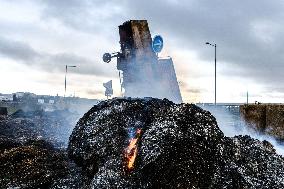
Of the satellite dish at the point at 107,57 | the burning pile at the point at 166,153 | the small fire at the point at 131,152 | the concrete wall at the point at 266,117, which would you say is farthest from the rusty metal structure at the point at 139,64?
the small fire at the point at 131,152

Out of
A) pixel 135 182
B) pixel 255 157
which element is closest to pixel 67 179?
pixel 135 182

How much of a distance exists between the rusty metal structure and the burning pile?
31.6 feet

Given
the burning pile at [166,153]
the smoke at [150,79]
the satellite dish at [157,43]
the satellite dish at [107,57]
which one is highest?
the satellite dish at [157,43]

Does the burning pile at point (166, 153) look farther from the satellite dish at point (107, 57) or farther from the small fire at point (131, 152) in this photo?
the satellite dish at point (107, 57)

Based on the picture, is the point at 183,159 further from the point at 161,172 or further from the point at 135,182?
the point at 135,182

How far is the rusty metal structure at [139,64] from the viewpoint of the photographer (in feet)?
54.4

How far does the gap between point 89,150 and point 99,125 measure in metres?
0.48

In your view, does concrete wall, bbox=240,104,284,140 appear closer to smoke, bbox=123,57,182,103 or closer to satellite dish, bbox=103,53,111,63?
smoke, bbox=123,57,182,103

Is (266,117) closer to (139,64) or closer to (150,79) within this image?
(150,79)

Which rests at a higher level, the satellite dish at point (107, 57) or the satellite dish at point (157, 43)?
the satellite dish at point (157, 43)

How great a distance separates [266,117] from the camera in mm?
12352

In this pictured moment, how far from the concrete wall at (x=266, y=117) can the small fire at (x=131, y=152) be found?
7.30 m

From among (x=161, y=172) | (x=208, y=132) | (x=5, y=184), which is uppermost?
(x=208, y=132)

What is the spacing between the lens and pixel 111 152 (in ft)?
20.5
